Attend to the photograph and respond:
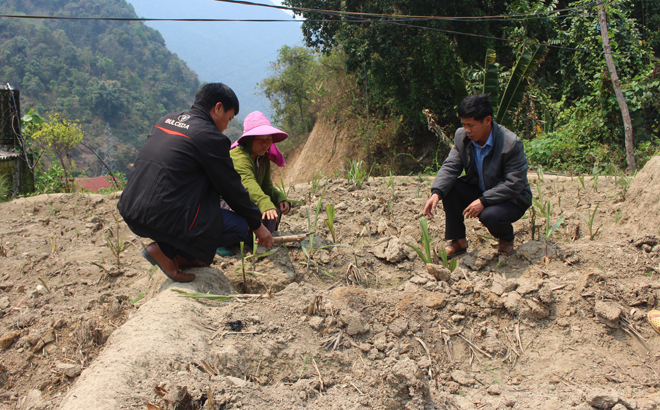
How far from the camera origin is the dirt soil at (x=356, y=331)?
1.55 m

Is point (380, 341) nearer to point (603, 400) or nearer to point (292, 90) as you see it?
point (603, 400)

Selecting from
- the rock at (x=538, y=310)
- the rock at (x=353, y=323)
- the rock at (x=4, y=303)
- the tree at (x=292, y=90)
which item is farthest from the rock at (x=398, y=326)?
the tree at (x=292, y=90)

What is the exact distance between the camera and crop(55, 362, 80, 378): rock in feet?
5.90

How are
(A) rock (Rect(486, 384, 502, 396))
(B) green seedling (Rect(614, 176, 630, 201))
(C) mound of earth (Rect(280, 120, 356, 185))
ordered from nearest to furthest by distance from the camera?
1. (A) rock (Rect(486, 384, 502, 396))
2. (B) green seedling (Rect(614, 176, 630, 201))
3. (C) mound of earth (Rect(280, 120, 356, 185))

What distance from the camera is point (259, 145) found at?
115 inches

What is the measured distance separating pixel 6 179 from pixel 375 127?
10.7 meters

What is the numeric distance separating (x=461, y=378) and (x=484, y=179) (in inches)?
58.6

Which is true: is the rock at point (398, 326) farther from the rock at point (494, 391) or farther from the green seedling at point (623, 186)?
the green seedling at point (623, 186)

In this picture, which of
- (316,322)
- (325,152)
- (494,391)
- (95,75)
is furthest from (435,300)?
(95,75)

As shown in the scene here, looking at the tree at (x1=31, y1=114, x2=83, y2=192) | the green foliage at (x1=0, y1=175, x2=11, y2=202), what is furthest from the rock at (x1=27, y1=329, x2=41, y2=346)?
Answer: the tree at (x1=31, y1=114, x2=83, y2=192)

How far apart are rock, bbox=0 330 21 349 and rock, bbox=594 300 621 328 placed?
2.95 m

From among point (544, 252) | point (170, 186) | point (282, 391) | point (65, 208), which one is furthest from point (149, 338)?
point (65, 208)

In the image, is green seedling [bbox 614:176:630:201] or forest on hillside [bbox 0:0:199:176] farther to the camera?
forest on hillside [bbox 0:0:199:176]

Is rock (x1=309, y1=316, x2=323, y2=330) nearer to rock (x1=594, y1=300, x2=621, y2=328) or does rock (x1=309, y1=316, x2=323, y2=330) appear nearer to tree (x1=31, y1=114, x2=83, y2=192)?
rock (x1=594, y1=300, x2=621, y2=328)
